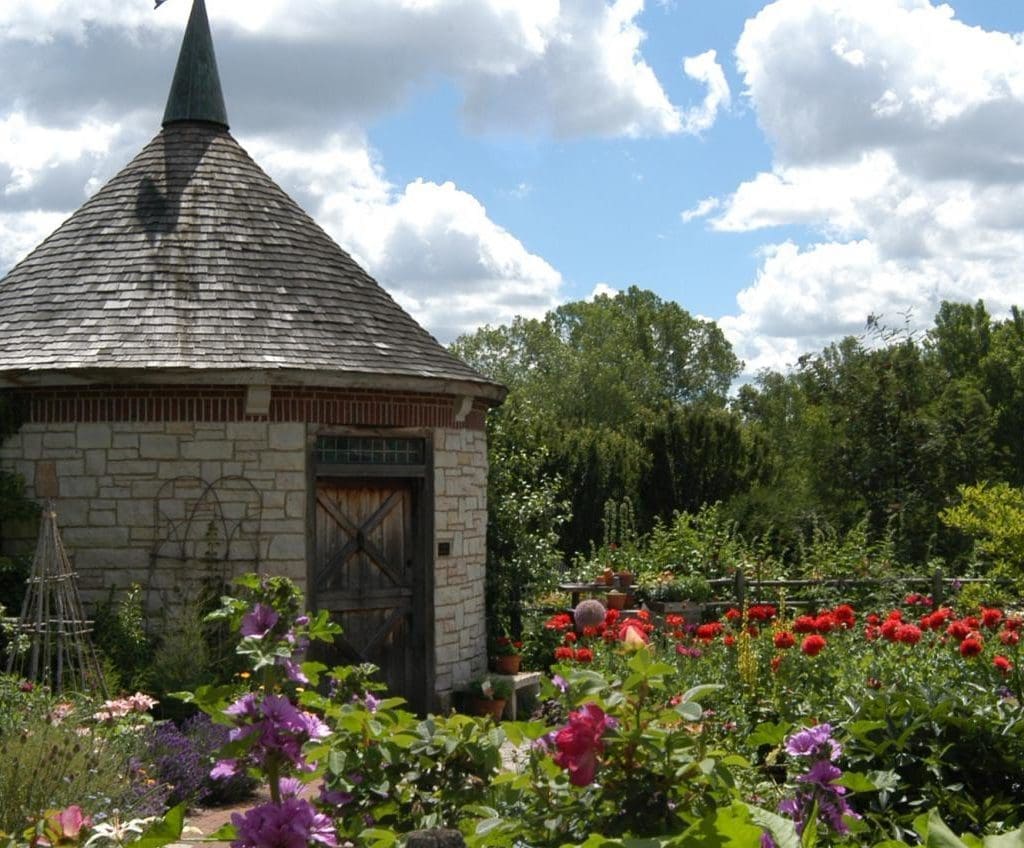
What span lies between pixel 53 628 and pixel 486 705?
3.73 m

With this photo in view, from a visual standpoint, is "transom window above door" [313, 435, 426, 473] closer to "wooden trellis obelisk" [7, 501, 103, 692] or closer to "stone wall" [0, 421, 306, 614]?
"stone wall" [0, 421, 306, 614]

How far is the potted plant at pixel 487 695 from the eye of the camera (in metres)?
10.8

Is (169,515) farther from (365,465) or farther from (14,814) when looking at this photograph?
(14,814)

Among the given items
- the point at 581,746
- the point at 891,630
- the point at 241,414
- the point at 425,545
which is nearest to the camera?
the point at 581,746

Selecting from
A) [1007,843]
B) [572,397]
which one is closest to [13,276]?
[1007,843]

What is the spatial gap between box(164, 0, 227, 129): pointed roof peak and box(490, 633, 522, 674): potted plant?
5825mm

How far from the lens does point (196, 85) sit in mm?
12141

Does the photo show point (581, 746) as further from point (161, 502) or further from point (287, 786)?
point (161, 502)

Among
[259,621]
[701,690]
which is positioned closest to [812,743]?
[701,690]

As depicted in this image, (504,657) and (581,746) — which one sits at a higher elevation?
(581,746)

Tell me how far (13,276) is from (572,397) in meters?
33.1

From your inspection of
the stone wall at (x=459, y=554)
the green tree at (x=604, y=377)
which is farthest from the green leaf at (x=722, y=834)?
the green tree at (x=604, y=377)

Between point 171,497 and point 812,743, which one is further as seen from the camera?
point 171,497

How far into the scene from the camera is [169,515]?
948 centimetres
